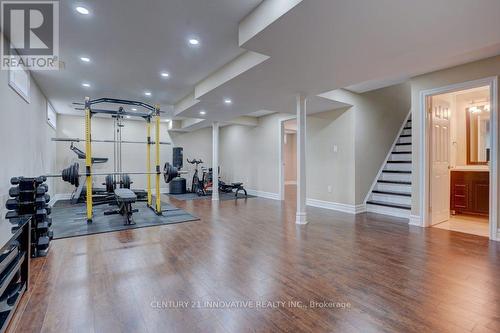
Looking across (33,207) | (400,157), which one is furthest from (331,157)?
(33,207)

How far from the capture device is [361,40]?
2.54 metres

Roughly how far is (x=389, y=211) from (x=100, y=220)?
5803 millimetres

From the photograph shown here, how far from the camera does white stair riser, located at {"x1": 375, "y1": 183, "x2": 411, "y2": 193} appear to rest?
5223mm

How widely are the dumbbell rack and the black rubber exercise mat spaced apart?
737mm

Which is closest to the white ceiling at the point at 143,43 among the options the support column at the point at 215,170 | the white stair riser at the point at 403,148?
the support column at the point at 215,170

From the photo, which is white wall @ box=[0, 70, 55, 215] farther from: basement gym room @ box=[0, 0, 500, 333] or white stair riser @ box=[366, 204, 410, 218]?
white stair riser @ box=[366, 204, 410, 218]

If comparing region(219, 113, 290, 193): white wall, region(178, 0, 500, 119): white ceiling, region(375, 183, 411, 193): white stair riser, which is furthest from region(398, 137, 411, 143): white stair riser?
region(219, 113, 290, 193): white wall

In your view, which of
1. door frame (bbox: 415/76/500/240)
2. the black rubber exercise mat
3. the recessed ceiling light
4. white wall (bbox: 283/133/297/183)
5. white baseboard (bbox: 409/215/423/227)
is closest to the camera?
the recessed ceiling light

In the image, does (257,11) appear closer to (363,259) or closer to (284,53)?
(284,53)

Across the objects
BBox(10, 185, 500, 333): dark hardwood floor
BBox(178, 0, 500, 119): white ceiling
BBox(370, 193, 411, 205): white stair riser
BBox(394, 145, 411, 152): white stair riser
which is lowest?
BBox(10, 185, 500, 333): dark hardwood floor

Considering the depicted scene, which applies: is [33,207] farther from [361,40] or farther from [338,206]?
[338,206]

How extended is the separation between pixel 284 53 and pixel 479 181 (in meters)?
4.80

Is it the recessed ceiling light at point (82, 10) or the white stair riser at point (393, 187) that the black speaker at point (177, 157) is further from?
the recessed ceiling light at point (82, 10)

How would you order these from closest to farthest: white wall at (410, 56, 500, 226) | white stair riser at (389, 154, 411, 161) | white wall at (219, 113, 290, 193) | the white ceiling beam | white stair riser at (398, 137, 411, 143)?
the white ceiling beam → white wall at (410, 56, 500, 226) → white stair riser at (389, 154, 411, 161) → white stair riser at (398, 137, 411, 143) → white wall at (219, 113, 290, 193)
